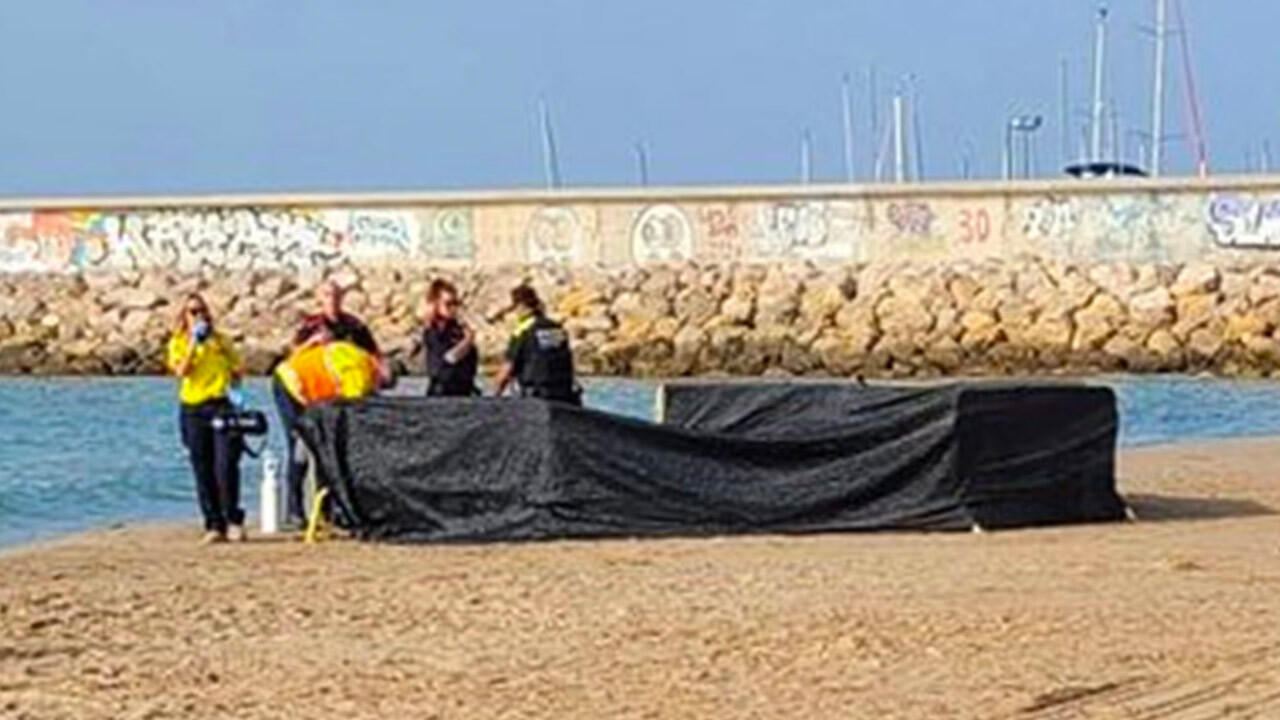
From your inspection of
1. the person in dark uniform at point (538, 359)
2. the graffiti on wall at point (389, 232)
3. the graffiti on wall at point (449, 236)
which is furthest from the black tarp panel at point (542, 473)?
the graffiti on wall at point (389, 232)

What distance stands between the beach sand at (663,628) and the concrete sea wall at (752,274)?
3208cm

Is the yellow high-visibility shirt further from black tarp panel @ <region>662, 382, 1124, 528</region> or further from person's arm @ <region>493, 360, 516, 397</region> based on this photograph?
black tarp panel @ <region>662, 382, 1124, 528</region>

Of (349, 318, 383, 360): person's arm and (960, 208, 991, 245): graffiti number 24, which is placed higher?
(349, 318, 383, 360): person's arm

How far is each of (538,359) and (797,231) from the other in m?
35.3

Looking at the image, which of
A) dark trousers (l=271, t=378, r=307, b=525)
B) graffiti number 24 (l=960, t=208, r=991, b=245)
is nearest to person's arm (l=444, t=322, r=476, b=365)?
dark trousers (l=271, t=378, r=307, b=525)

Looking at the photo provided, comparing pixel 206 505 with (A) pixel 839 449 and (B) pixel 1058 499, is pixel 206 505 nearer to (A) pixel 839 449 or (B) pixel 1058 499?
(A) pixel 839 449

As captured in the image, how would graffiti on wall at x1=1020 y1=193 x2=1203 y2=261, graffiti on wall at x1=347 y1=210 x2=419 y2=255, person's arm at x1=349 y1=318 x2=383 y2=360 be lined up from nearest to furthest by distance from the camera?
person's arm at x1=349 y1=318 x2=383 y2=360
graffiti on wall at x1=1020 y1=193 x2=1203 y2=261
graffiti on wall at x1=347 y1=210 x2=419 y2=255

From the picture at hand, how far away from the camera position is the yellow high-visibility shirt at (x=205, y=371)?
18.3 metres

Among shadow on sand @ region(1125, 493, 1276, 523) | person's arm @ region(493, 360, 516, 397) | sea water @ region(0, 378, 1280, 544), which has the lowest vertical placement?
sea water @ region(0, 378, 1280, 544)

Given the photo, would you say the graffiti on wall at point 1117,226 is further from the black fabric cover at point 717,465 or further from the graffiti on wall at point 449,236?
the black fabric cover at point 717,465

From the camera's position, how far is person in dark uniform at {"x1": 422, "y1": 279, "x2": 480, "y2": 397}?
19.8 meters

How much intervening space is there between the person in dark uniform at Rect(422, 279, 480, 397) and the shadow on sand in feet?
14.6

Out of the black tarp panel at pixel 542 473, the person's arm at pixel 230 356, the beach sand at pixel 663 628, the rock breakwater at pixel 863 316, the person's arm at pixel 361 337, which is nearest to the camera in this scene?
the beach sand at pixel 663 628

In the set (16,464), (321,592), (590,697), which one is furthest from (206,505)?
(16,464)
